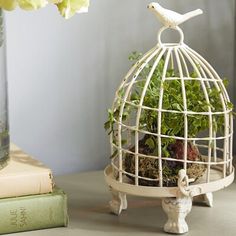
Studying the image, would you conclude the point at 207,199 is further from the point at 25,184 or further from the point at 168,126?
the point at 25,184

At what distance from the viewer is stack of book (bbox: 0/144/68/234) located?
0.89 meters

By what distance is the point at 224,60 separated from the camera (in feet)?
4.56

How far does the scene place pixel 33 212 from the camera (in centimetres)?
90

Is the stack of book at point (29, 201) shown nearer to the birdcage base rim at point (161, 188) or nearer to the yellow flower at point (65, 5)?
the birdcage base rim at point (161, 188)

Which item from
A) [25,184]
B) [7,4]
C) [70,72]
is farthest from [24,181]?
[70,72]

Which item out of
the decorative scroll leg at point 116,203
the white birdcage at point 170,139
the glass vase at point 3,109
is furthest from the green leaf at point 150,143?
the glass vase at point 3,109

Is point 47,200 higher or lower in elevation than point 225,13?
lower

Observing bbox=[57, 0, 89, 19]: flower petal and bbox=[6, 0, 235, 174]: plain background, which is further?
bbox=[6, 0, 235, 174]: plain background

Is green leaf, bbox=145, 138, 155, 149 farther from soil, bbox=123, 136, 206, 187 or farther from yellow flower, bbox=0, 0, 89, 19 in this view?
yellow flower, bbox=0, 0, 89, 19

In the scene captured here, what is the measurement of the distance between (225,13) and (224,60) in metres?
0.11

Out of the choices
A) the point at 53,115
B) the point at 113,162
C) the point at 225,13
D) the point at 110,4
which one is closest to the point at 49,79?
the point at 53,115

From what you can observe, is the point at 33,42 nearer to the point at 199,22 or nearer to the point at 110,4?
the point at 110,4

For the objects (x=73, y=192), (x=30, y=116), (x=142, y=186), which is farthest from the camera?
(x=30, y=116)

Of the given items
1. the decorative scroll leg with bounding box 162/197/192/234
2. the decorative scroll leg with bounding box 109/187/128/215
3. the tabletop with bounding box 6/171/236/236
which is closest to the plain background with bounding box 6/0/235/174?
the tabletop with bounding box 6/171/236/236
